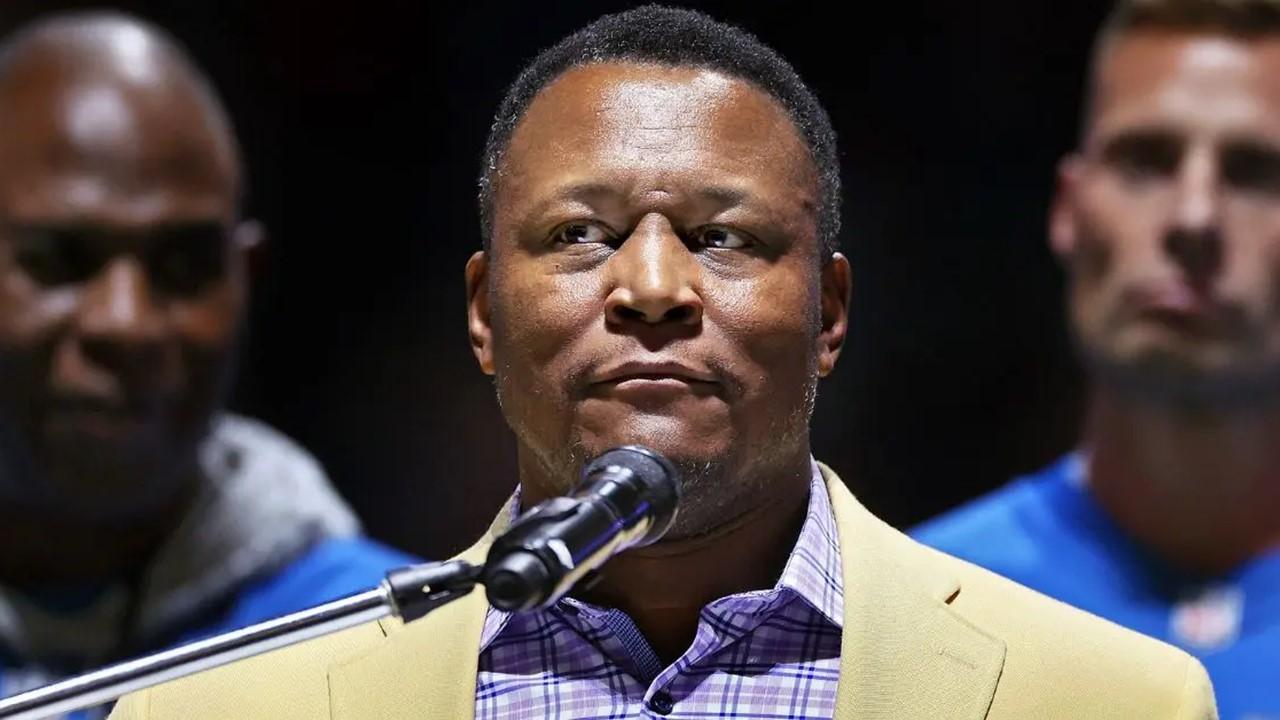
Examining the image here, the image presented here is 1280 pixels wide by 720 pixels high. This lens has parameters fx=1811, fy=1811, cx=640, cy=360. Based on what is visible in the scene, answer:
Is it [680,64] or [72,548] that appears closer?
[680,64]

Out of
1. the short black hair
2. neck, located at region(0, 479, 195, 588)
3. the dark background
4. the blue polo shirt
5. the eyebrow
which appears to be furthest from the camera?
neck, located at region(0, 479, 195, 588)

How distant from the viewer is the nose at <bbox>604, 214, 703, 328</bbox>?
6.74ft

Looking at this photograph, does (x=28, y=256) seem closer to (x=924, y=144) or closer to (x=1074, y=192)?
(x=924, y=144)

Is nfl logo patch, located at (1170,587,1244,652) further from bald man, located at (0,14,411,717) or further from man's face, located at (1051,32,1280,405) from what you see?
bald man, located at (0,14,411,717)

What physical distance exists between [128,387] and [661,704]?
6.07ft

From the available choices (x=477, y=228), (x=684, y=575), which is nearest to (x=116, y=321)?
(x=477, y=228)

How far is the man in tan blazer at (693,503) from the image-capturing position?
6.77 ft

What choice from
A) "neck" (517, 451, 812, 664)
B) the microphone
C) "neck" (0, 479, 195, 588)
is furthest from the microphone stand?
"neck" (0, 479, 195, 588)

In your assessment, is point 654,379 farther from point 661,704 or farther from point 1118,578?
point 1118,578

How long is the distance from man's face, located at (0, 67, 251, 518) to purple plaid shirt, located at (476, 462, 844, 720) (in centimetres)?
164

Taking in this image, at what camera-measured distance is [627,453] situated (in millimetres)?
1786

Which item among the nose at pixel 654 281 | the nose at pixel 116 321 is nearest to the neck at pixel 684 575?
the nose at pixel 654 281

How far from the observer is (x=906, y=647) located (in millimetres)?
2080

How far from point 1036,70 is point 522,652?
5.23 feet
